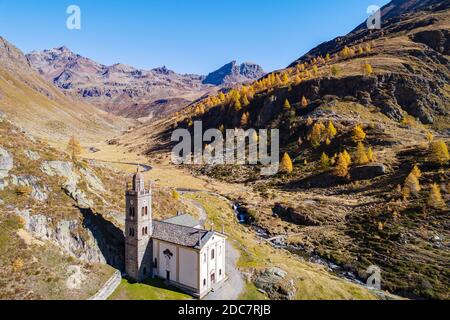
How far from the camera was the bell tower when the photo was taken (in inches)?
1965

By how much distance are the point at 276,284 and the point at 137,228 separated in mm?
23600

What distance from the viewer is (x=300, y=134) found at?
15475 cm

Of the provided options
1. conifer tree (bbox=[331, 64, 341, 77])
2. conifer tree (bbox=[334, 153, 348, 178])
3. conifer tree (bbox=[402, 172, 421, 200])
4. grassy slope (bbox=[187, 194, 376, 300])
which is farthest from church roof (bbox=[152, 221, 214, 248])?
conifer tree (bbox=[331, 64, 341, 77])

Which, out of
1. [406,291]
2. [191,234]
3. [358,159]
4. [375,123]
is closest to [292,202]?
[358,159]

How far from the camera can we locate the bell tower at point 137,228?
4991 cm

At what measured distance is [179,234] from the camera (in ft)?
168

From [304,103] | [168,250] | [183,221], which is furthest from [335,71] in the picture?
[168,250]

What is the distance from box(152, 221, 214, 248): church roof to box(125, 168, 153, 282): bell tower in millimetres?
2086

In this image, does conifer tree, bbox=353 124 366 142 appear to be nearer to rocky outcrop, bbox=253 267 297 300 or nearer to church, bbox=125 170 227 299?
rocky outcrop, bbox=253 267 297 300

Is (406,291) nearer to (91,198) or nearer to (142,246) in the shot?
(142,246)

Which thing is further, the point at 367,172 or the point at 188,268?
the point at 367,172

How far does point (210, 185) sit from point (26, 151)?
7376 cm

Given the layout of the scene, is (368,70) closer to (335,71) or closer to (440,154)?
(335,71)

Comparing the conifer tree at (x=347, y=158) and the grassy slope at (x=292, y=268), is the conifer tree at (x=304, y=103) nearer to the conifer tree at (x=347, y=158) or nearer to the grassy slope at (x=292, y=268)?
the conifer tree at (x=347, y=158)
